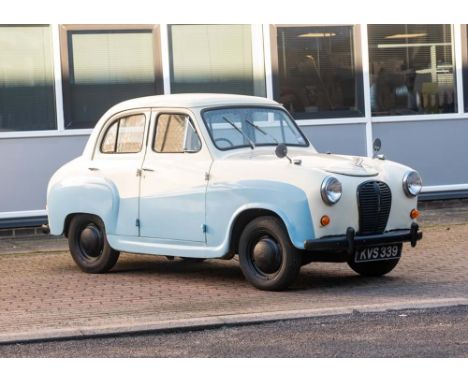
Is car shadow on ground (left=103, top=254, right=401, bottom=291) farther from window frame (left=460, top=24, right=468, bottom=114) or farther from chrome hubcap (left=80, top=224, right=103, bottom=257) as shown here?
window frame (left=460, top=24, right=468, bottom=114)

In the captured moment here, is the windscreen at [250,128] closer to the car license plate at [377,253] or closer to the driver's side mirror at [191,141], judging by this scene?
the driver's side mirror at [191,141]

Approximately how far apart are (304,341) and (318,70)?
9.91 metres

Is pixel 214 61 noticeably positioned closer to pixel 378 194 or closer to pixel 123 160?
pixel 123 160

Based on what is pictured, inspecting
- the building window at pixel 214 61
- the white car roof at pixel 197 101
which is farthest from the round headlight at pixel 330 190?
the building window at pixel 214 61

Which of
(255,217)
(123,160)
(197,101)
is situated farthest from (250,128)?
(123,160)

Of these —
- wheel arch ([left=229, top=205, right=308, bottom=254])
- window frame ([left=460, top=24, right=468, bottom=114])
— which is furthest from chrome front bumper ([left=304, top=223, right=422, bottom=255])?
window frame ([left=460, top=24, right=468, bottom=114])

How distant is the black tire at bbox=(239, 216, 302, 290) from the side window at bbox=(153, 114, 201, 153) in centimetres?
118

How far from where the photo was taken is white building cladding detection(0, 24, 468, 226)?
54.5 ft

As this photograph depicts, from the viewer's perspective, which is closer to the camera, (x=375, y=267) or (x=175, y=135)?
(x=375, y=267)

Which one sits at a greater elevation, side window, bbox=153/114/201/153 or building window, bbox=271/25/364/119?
building window, bbox=271/25/364/119

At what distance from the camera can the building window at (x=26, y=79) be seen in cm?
1655

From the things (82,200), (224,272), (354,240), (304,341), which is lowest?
(224,272)

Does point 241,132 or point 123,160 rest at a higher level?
point 241,132

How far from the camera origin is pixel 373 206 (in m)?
11.2
